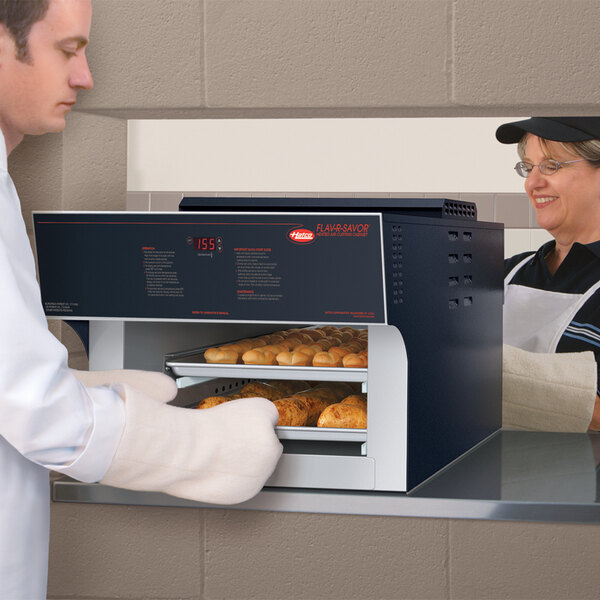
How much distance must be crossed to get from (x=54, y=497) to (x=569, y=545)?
0.85m

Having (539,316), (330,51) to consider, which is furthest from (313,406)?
(539,316)

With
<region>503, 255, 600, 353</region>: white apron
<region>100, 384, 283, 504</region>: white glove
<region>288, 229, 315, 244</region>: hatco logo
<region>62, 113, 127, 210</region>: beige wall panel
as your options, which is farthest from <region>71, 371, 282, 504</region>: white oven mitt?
<region>503, 255, 600, 353</region>: white apron

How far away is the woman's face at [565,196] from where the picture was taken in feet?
8.34

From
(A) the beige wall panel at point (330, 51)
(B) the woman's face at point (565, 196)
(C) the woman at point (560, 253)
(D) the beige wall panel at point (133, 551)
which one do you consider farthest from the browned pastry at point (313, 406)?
(B) the woman's face at point (565, 196)

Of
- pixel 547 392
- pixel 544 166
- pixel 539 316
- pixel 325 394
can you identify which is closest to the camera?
pixel 325 394

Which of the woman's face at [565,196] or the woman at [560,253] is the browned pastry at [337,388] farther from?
the woman's face at [565,196]

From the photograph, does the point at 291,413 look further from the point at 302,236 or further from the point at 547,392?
the point at 547,392

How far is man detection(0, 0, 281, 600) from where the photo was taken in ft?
3.16

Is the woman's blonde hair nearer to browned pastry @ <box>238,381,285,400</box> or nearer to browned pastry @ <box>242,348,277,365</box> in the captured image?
browned pastry @ <box>238,381,285,400</box>

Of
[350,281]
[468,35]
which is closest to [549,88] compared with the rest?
[468,35]

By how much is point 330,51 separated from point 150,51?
1.11ft

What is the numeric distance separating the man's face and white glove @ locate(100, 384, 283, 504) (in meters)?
0.40

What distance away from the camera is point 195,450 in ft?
3.64

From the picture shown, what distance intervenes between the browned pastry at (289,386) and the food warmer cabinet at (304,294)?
0.19 m
